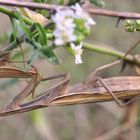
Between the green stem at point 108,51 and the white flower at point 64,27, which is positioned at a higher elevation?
the white flower at point 64,27

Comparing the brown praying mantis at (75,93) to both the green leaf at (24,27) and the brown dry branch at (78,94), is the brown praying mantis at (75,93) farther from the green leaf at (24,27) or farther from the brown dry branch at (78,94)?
the green leaf at (24,27)

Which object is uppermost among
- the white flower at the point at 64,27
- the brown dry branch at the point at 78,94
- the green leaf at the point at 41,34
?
the white flower at the point at 64,27

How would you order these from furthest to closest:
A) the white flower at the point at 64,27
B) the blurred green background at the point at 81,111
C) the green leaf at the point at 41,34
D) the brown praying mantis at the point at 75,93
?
the blurred green background at the point at 81,111 → the brown praying mantis at the point at 75,93 → the green leaf at the point at 41,34 → the white flower at the point at 64,27

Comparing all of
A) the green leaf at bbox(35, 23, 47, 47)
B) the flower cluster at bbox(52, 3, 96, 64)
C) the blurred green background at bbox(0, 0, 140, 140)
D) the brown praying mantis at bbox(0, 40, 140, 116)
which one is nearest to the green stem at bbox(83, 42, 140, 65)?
the brown praying mantis at bbox(0, 40, 140, 116)

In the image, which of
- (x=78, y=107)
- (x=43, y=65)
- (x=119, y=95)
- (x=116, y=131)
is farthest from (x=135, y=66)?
(x=43, y=65)

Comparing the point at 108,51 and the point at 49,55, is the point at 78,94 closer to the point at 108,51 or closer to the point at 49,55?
the point at 108,51

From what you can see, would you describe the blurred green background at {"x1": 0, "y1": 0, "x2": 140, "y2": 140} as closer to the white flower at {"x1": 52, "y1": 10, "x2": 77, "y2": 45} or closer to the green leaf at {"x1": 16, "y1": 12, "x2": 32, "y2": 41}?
the green leaf at {"x1": 16, "y1": 12, "x2": 32, "y2": 41}

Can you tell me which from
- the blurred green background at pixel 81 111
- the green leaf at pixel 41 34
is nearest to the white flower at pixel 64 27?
the green leaf at pixel 41 34

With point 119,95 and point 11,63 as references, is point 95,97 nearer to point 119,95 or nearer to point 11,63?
point 119,95
